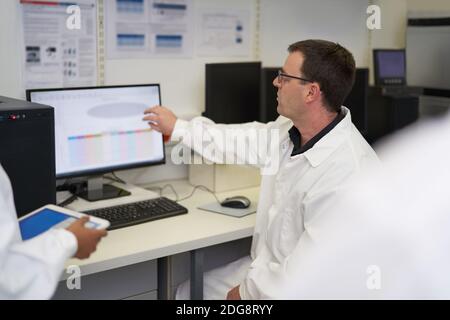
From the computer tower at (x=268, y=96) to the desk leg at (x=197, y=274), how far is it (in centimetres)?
75

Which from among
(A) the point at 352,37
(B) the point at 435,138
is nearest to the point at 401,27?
(A) the point at 352,37

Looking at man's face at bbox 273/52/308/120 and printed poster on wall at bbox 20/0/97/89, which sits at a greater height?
printed poster on wall at bbox 20/0/97/89

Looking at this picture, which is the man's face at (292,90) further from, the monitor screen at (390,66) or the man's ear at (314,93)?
the monitor screen at (390,66)

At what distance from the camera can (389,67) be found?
2.94m

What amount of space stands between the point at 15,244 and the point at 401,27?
9.18 feet

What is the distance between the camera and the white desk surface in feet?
5.32

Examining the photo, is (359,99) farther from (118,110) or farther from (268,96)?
(118,110)

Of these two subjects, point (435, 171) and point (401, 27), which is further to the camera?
point (401, 27)

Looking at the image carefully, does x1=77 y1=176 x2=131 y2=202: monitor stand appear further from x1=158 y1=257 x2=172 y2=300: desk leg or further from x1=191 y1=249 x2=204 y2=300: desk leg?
x1=191 y1=249 x2=204 y2=300: desk leg

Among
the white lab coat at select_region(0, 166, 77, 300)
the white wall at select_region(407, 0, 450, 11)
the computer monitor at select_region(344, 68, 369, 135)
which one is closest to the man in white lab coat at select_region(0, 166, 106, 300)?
the white lab coat at select_region(0, 166, 77, 300)

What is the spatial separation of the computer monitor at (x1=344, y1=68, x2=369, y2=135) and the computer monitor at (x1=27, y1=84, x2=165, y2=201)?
0.98 meters

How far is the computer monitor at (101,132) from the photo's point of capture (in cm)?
199

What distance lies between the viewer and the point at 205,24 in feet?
8.25
